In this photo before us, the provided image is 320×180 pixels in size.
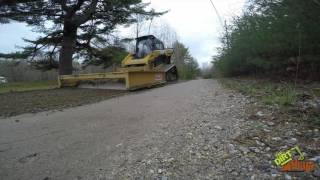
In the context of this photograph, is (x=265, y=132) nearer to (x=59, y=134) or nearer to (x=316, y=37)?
(x=59, y=134)

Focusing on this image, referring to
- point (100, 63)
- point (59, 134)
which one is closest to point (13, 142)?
point (59, 134)

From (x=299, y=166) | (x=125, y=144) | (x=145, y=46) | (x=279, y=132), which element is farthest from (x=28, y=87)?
(x=299, y=166)

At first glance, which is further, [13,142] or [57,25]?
[57,25]

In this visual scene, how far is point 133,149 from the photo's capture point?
4379 mm

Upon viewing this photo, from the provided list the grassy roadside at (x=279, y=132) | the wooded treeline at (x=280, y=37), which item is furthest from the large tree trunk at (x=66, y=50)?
the grassy roadside at (x=279, y=132)

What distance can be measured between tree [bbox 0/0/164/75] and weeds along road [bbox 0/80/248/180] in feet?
44.8


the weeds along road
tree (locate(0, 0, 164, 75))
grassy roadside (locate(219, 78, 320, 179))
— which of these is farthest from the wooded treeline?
tree (locate(0, 0, 164, 75))

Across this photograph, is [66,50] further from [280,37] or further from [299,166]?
[299,166]

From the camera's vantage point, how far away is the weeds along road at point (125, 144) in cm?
371

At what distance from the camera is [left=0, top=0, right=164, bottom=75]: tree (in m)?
19.5

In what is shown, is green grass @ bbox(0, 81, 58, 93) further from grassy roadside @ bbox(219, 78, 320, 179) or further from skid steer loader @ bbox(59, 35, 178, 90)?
grassy roadside @ bbox(219, 78, 320, 179)

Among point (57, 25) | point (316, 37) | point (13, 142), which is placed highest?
point (57, 25)

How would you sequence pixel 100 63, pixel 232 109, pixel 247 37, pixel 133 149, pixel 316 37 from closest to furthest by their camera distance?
pixel 133 149
pixel 232 109
pixel 316 37
pixel 247 37
pixel 100 63

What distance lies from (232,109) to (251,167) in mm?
2943
